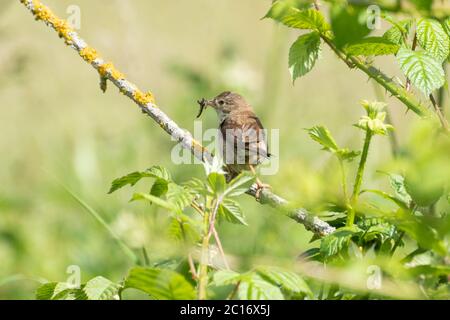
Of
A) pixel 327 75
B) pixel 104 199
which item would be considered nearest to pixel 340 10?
pixel 104 199

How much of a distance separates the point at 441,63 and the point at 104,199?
376cm

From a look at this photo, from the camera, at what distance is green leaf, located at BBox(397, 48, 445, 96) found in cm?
157

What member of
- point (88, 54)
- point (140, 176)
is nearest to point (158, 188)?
point (140, 176)

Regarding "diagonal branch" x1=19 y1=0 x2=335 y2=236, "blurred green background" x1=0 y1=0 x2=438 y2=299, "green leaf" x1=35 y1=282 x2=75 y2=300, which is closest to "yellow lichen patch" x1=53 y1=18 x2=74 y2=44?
"diagonal branch" x1=19 y1=0 x2=335 y2=236

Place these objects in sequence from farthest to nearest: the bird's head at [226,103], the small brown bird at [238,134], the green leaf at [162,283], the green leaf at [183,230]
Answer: the bird's head at [226,103], the small brown bird at [238,134], the green leaf at [183,230], the green leaf at [162,283]

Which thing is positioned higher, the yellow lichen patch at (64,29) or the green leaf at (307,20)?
the yellow lichen patch at (64,29)

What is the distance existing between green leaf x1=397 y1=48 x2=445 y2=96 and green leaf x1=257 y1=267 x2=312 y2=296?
568 mm

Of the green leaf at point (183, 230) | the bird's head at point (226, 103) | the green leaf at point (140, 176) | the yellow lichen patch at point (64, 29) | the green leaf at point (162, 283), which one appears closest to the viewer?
the green leaf at point (162, 283)

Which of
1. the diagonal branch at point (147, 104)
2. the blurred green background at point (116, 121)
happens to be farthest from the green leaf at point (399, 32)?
the blurred green background at point (116, 121)

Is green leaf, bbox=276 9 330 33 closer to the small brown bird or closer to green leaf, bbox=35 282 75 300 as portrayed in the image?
green leaf, bbox=35 282 75 300

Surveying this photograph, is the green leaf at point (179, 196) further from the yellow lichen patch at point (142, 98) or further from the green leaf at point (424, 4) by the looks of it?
the yellow lichen patch at point (142, 98)

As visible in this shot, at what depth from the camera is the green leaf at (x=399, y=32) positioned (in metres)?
1.66

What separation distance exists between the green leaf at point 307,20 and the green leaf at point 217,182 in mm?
405
